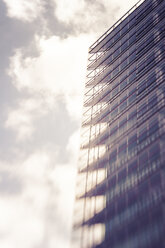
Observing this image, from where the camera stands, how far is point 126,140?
5566 centimetres

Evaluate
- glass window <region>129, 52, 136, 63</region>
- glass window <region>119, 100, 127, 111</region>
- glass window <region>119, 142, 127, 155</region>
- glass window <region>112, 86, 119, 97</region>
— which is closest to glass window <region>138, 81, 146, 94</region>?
glass window <region>119, 100, 127, 111</region>

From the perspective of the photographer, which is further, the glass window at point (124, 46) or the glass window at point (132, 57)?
the glass window at point (124, 46)

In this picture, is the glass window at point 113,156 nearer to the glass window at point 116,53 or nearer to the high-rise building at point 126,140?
the high-rise building at point 126,140

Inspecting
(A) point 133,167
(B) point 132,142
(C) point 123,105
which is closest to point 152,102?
(B) point 132,142

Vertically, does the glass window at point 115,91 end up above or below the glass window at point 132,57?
below

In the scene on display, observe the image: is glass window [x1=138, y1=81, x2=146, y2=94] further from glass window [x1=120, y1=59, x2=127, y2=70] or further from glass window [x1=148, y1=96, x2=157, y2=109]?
glass window [x1=120, y1=59, x2=127, y2=70]

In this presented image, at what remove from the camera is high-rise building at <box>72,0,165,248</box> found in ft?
143

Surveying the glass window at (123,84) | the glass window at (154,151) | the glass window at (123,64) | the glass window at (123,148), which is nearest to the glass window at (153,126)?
the glass window at (154,151)

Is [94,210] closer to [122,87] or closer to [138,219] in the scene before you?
[138,219]

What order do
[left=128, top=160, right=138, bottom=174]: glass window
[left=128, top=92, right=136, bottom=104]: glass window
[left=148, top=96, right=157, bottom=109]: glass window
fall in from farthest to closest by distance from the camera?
[left=128, top=92, right=136, bottom=104]: glass window → [left=148, top=96, right=157, bottom=109]: glass window → [left=128, top=160, right=138, bottom=174]: glass window

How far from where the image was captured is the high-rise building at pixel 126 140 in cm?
4366

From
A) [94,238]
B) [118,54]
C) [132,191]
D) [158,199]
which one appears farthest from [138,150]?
[118,54]

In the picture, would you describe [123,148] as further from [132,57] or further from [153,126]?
[132,57]

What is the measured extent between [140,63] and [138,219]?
3268 centimetres
